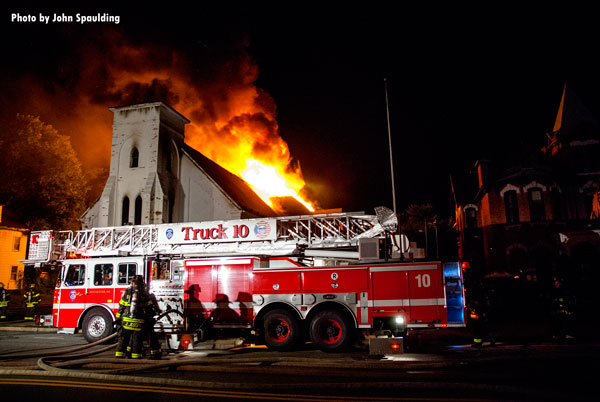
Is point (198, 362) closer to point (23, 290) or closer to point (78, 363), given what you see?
point (78, 363)

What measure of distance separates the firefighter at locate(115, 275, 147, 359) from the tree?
2584cm

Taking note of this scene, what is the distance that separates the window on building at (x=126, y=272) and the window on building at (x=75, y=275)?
3.97 feet

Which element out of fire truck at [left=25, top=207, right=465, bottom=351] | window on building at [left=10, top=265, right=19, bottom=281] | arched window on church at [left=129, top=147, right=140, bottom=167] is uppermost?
arched window on church at [left=129, top=147, right=140, bottom=167]

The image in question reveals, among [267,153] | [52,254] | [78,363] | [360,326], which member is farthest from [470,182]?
[78,363]

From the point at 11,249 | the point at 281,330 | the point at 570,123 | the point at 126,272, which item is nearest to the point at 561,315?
the point at 281,330

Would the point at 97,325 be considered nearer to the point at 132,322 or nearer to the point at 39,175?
the point at 132,322

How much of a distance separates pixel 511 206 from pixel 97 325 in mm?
23521

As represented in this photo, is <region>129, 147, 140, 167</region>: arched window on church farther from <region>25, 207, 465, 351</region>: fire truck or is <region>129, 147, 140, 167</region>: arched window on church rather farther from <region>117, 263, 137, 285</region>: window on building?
<region>117, 263, 137, 285</region>: window on building

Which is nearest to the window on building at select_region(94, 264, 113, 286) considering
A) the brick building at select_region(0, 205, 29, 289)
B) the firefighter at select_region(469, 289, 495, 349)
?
the firefighter at select_region(469, 289, 495, 349)

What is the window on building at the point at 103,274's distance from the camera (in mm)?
12531

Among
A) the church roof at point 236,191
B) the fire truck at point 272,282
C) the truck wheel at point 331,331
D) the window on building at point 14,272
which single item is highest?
the church roof at point 236,191

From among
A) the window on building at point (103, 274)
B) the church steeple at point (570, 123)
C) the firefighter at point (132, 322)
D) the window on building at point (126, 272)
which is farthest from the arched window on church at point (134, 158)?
the church steeple at point (570, 123)

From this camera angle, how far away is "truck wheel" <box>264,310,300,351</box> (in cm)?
1030

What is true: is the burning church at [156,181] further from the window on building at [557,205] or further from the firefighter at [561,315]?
the window on building at [557,205]
